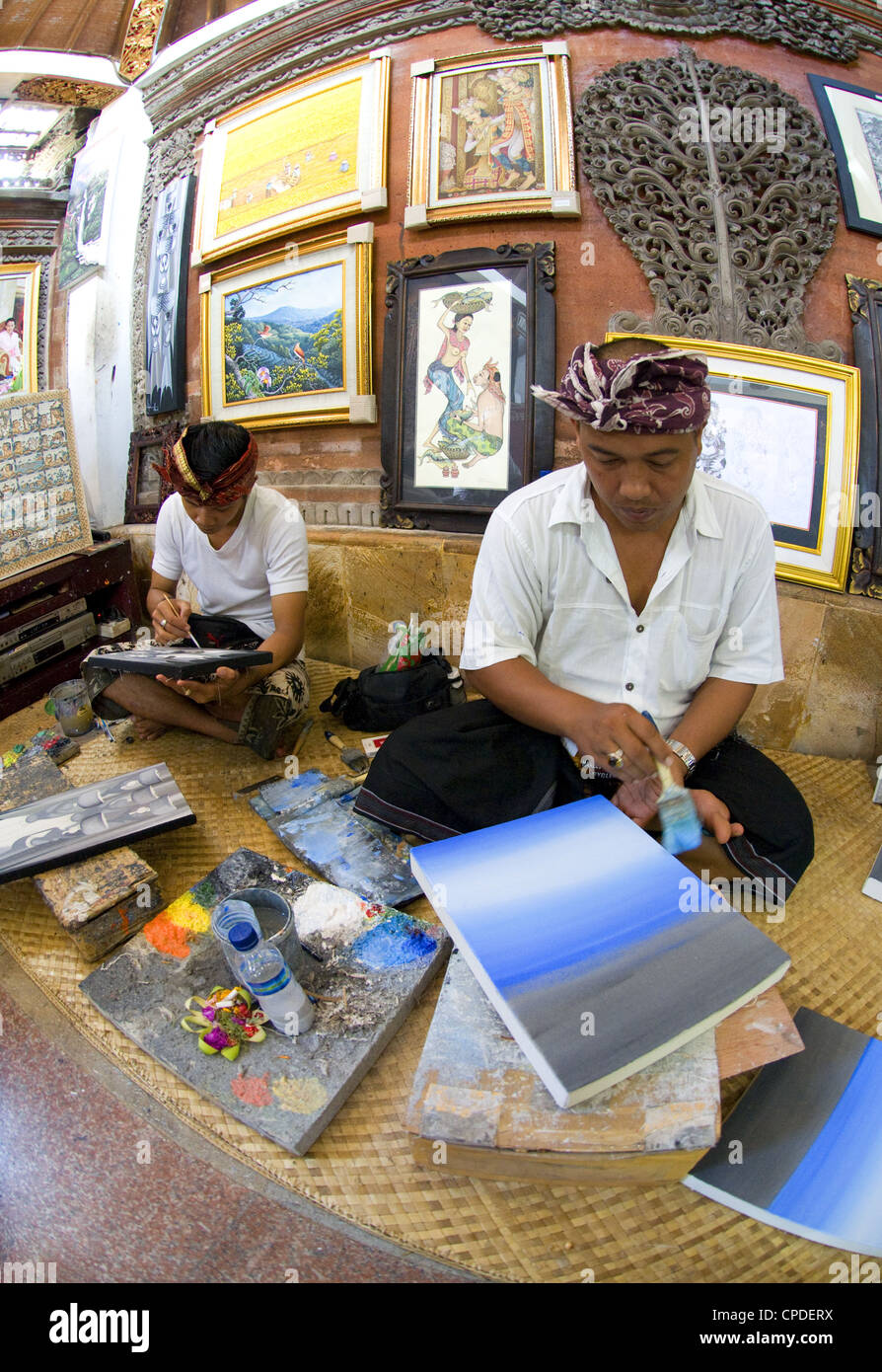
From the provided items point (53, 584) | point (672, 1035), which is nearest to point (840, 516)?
point (672, 1035)

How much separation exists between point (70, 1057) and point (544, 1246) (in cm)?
117

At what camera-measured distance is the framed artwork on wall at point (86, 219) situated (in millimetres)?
3721

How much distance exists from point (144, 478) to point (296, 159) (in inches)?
71.4

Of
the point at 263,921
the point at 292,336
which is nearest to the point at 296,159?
the point at 292,336

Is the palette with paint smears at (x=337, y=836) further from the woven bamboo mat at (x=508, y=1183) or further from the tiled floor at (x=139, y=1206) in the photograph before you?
the tiled floor at (x=139, y=1206)

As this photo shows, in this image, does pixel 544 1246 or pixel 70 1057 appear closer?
pixel 544 1246

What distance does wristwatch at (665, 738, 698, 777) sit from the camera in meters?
1.81

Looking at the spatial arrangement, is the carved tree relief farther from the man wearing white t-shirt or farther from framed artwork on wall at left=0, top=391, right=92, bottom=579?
framed artwork on wall at left=0, top=391, right=92, bottom=579

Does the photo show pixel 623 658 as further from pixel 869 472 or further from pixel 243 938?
pixel 869 472

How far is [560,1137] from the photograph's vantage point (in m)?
1.14

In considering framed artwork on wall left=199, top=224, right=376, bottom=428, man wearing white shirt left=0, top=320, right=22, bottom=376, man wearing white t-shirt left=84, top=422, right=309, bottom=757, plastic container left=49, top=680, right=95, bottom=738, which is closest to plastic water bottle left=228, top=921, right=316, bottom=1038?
man wearing white t-shirt left=84, top=422, right=309, bottom=757

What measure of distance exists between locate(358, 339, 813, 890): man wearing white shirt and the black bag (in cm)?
81

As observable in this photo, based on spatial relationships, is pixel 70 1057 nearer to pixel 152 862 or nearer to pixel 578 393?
pixel 152 862

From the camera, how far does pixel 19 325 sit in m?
3.73
